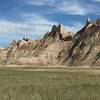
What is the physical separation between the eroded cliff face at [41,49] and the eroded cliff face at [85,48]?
19.6ft

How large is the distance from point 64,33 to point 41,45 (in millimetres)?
12546

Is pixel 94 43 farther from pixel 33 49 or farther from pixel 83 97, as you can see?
pixel 83 97

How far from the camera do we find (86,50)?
144 meters

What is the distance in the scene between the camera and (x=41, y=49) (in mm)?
170000

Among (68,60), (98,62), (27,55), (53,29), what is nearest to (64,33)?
(53,29)

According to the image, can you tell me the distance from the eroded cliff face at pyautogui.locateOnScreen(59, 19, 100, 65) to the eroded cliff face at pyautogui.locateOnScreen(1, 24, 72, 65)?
235 inches

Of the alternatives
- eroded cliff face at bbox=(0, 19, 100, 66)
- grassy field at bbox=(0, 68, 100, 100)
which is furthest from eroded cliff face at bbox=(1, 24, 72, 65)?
grassy field at bbox=(0, 68, 100, 100)

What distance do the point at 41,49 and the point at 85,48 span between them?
3021 cm

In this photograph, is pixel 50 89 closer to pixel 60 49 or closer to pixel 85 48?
pixel 85 48

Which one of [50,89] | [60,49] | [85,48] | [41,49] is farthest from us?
[41,49]

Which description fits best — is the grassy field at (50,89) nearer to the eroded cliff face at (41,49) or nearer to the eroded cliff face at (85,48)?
the eroded cliff face at (85,48)

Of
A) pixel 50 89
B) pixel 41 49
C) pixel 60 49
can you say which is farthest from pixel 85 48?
pixel 50 89

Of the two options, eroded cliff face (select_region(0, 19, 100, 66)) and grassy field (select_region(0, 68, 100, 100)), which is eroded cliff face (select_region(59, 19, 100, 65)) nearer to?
eroded cliff face (select_region(0, 19, 100, 66))

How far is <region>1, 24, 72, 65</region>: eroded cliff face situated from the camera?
161 metres
